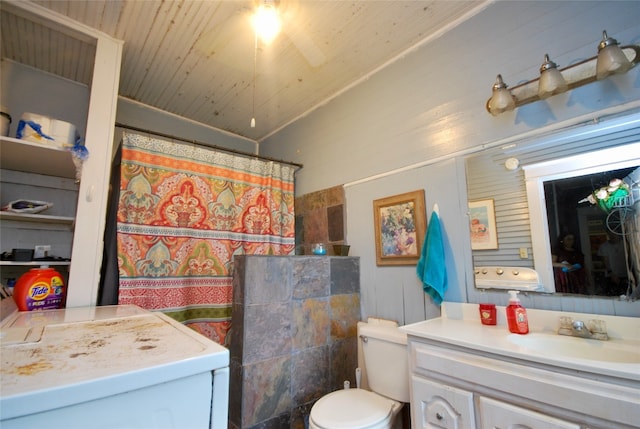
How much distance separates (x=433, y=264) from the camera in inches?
63.4

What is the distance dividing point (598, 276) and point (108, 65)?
2749mm

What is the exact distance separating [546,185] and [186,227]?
6.91 ft

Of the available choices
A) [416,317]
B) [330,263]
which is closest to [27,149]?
[330,263]

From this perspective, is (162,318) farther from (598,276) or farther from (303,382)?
(598,276)

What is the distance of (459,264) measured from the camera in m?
1.61

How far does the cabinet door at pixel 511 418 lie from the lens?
0.91 metres

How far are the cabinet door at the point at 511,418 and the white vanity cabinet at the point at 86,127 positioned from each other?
187 cm

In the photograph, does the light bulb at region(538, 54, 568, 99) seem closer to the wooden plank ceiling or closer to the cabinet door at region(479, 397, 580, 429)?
the wooden plank ceiling

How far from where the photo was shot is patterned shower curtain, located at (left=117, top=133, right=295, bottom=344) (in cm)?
182

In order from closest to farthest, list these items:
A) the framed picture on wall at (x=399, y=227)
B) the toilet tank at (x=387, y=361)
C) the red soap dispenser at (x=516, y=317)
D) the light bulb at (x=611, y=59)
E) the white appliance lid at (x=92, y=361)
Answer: the white appliance lid at (x=92, y=361)
the light bulb at (x=611, y=59)
the red soap dispenser at (x=516, y=317)
the toilet tank at (x=387, y=361)
the framed picture on wall at (x=399, y=227)

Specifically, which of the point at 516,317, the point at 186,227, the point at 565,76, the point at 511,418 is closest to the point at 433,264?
the point at 516,317

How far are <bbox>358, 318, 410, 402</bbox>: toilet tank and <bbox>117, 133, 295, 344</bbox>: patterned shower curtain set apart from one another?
0.99 meters

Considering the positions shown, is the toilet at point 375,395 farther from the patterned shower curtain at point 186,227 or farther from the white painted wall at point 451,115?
the patterned shower curtain at point 186,227

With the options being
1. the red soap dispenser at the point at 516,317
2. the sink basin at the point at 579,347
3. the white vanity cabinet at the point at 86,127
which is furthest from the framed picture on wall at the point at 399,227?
the white vanity cabinet at the point at 86,127
